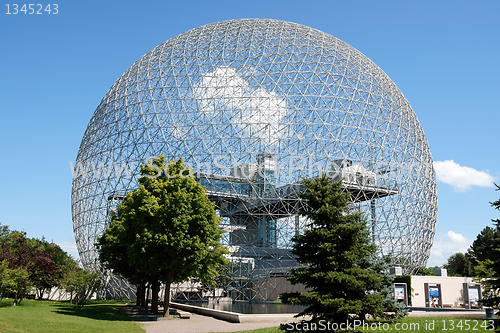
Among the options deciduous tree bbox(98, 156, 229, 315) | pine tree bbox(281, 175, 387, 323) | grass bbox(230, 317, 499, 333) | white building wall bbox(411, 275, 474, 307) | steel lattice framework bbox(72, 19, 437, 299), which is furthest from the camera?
steel lattice framework bbox(72, 19, 437, 299)

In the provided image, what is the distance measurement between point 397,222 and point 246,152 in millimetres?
13043

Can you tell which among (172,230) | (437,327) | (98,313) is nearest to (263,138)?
(172,230)

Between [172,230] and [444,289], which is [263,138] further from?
[444,289]

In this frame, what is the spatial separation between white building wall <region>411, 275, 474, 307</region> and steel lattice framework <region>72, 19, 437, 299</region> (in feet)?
15.3

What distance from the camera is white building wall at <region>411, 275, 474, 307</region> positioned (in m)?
25.9

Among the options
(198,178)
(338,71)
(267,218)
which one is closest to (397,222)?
(267,218)

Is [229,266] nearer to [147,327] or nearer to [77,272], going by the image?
[77,272]

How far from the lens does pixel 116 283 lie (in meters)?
33.8

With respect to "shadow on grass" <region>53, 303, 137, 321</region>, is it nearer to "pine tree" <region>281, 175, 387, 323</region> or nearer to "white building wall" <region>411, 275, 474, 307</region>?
"pine tree" <region>281, 175, 387, 323</region>

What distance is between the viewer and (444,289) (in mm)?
27141

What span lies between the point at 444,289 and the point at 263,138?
15.4 meters

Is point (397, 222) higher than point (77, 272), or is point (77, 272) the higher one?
point (397, 222)

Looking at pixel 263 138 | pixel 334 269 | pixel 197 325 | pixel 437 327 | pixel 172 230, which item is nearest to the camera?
pixel 334 269

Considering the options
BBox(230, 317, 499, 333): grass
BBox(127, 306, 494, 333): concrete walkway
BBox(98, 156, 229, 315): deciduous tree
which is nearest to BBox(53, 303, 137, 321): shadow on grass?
BBox(127, 306, 494, 333): concrete walkway
